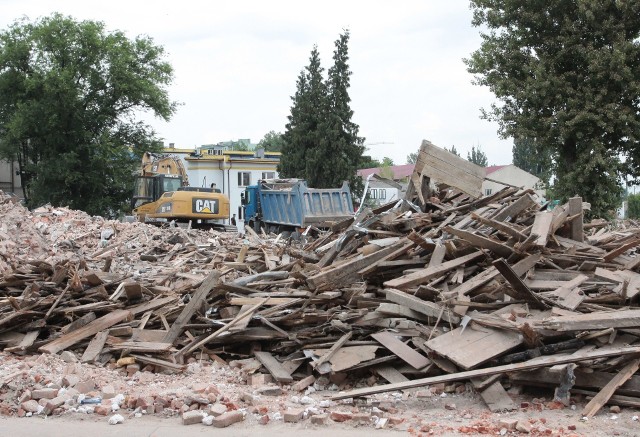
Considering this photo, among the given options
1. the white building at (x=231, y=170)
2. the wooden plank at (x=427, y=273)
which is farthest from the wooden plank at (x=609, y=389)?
the white building at (x=231, y=170)

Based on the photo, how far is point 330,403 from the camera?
6.57m

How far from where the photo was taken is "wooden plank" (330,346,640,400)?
6.18 metres

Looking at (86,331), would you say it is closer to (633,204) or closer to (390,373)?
(390,373)

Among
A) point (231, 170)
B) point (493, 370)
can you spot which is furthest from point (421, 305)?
point (231, 170)

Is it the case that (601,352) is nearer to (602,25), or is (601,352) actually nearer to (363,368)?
(363,368)

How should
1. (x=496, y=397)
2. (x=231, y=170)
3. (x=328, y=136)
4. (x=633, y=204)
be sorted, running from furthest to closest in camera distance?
1. (x=231, y=170)
2. (x=633, y=204)
3. (x=328, y=136)
4. (x=496, y=397)

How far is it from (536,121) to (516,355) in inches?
943

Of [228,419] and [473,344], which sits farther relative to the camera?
[473,344]

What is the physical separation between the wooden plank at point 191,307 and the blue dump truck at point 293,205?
14.4m

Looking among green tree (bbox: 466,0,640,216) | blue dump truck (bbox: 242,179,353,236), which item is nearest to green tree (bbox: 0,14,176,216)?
blue dump truck (bbox: 242,179,353,236)

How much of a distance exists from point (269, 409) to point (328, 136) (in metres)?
41.2

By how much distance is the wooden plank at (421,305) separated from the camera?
7332 millimetres

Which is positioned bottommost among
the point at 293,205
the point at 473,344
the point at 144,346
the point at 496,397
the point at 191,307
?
the point at 496,397

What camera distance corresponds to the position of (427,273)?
8.20m
